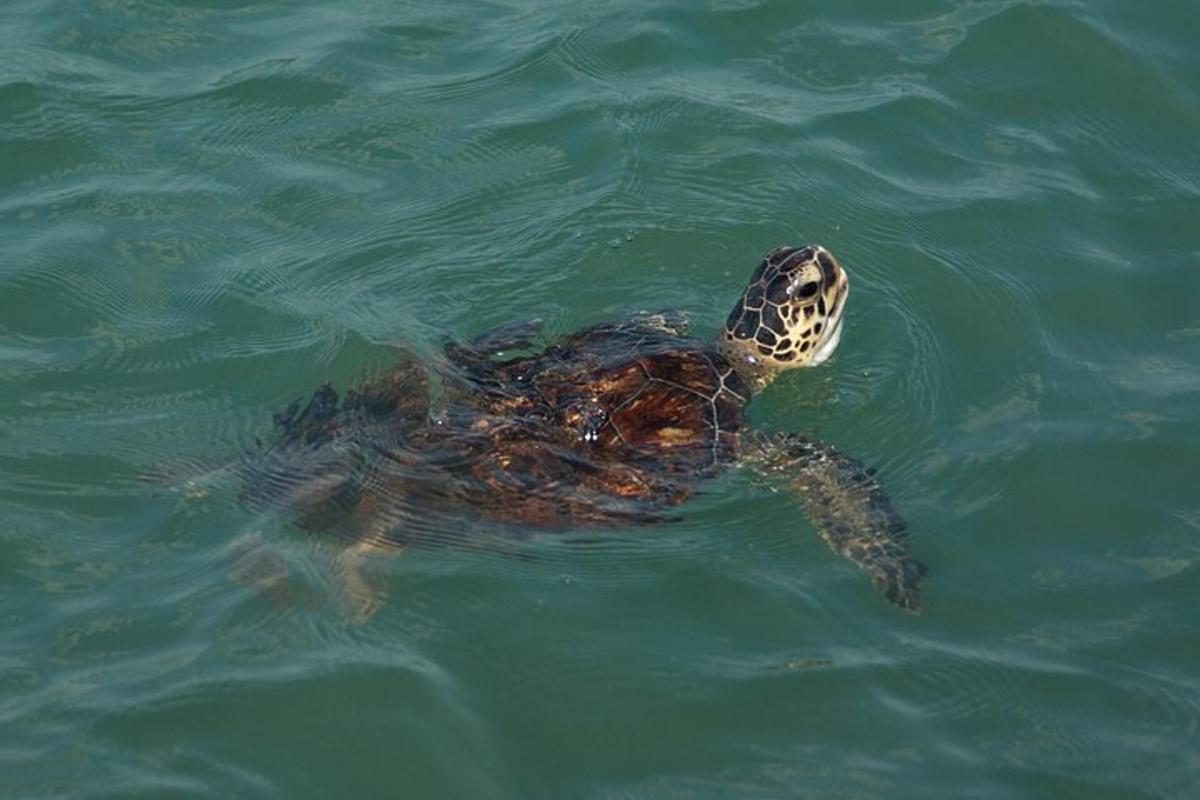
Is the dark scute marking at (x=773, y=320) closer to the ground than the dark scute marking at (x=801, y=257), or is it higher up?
closer to the ground

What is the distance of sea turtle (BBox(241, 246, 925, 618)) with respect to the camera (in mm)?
7359

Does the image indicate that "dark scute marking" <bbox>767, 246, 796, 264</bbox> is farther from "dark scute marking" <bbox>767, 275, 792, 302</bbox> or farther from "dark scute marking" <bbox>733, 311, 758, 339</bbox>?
"dark scute marking" <bbox>733, 311, 758, 339</bbox>

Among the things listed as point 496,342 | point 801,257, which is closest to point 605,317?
point 496,342

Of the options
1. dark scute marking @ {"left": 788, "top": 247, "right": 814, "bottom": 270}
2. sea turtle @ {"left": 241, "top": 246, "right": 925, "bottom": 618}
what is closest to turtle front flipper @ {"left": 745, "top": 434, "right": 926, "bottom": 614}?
sea turtle @ {"left": 241, "top": 246, "right": 925, "bottom": 618}

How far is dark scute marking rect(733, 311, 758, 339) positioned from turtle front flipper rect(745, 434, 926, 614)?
33.3 inches

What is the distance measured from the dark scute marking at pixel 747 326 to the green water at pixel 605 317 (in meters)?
0.42

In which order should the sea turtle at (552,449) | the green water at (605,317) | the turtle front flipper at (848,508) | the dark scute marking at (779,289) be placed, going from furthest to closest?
the dark scute marking at (779,289)
the sea turtle at (552,449)
the turtle front flipper at (848,508)
the green water at (605,317)

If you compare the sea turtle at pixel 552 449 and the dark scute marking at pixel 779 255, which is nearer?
the sea turtle at pixel 552 449

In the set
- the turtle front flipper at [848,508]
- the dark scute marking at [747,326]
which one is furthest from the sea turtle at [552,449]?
the dark scute marking at [747,326]

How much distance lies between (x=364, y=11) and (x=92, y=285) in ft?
12.1

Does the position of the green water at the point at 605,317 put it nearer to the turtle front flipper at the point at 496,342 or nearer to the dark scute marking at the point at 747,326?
the turtle front flipper at the point at 496,342

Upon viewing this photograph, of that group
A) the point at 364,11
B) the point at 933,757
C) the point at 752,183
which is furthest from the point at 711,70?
the point at 933,757

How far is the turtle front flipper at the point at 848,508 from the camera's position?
7.09 metres

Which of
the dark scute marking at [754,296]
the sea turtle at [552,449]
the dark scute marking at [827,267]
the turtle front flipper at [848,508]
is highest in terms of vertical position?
the dark scute marking at [827,267]
